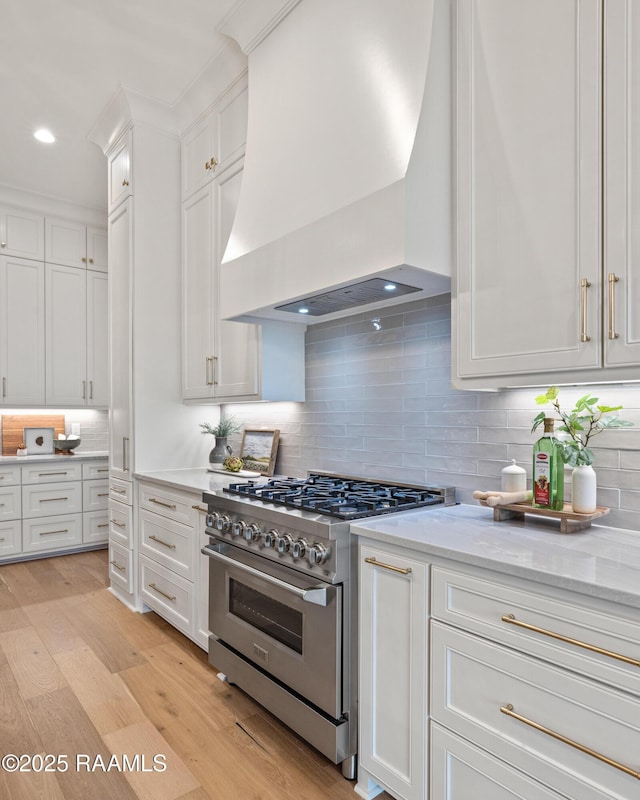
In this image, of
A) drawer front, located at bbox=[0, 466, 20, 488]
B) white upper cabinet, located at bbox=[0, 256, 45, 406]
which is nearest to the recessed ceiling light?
white upper cabinet, located at bbox=[0, 256, 45, 406]

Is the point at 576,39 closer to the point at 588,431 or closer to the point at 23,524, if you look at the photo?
the point at 588,431

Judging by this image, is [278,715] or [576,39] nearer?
[576,39]

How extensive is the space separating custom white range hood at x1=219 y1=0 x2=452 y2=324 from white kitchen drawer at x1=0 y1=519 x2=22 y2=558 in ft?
10.4

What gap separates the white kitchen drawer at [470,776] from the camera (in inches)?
49.3

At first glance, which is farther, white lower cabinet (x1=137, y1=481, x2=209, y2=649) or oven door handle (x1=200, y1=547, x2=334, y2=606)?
white lower cabinet (x1=137, y1=481, x2=209, y2=649)

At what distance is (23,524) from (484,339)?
4.30 meters

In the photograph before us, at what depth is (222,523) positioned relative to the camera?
227 centimetres

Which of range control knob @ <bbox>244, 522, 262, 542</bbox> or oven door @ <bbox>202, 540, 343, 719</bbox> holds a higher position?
range control knob @ <bbox>244, 522, 262, 542</bbox>

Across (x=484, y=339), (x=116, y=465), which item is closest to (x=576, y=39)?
(x=484, y=339)

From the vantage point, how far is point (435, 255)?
173 centimetres

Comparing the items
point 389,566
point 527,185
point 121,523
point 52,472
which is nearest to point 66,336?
point 52,472

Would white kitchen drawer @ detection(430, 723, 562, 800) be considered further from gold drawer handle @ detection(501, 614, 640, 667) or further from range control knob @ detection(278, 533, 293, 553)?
range control knob @ detection(278, 533, 293, 553)

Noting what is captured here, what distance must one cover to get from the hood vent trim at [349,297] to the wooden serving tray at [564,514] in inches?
34.1

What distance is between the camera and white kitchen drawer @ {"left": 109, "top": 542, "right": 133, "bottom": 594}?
10.9 feet
